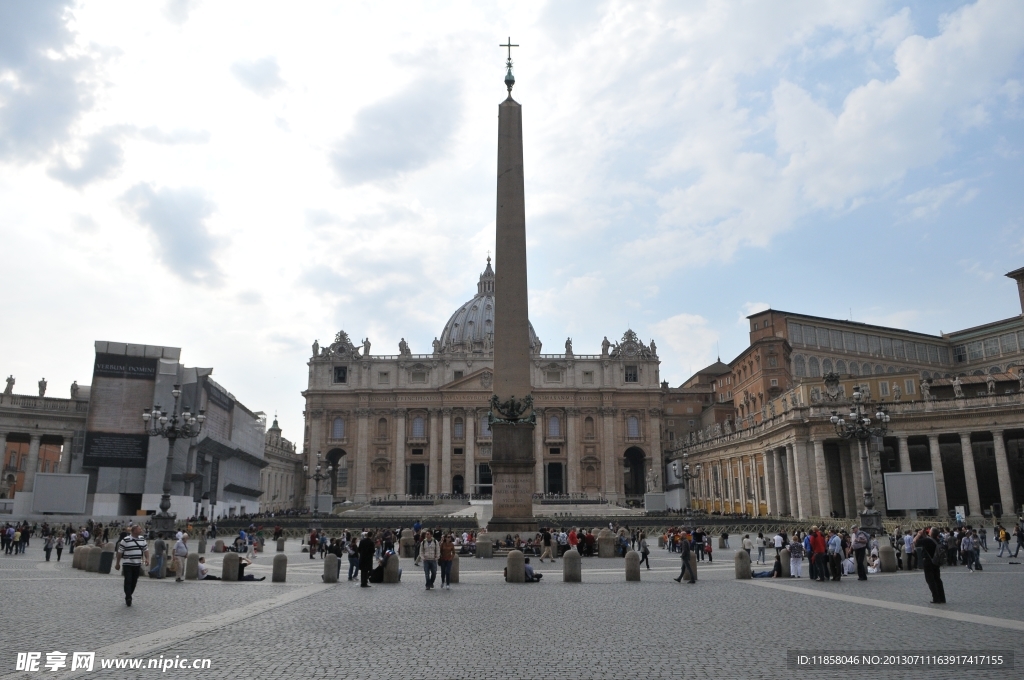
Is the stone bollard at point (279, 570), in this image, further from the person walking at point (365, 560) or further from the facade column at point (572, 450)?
the facade column at point (572, 450)

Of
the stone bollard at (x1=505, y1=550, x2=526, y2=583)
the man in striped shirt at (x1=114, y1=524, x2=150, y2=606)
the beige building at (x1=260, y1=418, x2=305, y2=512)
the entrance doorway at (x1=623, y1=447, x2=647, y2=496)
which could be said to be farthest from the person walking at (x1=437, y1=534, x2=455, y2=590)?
the entrance doorway at (x1=623, y1=447, x2=647, y2=496)

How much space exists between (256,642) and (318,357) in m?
80.3

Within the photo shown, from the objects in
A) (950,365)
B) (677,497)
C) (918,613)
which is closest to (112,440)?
(677,497)

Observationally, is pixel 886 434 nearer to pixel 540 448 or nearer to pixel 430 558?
pixel 430 558

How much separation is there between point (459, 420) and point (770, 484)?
41.3 meters

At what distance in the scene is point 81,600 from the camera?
11938 millimetres

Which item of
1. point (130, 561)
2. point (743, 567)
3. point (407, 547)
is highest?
point (130, 561)

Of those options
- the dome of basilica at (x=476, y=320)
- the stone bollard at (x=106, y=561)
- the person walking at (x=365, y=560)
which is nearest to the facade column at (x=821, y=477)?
the person walking at (x=365, y=560)

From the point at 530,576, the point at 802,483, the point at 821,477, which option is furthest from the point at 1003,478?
the point at 530,576

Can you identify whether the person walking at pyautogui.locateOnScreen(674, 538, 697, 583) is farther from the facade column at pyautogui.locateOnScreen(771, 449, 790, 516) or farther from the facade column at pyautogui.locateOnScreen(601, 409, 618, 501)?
the facade column at pyautogui.locateOnScreen(601, 409, 618, 501)

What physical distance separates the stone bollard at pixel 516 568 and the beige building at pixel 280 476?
65391 millimetres

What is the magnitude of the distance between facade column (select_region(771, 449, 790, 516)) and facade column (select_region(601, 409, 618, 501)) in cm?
3223

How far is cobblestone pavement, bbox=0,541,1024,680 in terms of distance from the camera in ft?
23.1

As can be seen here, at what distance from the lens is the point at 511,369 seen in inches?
880
